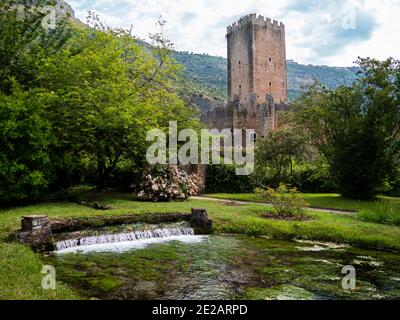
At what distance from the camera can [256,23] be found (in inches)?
2210

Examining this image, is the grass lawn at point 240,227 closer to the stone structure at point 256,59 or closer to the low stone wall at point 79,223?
the low stone wall at point 79,223

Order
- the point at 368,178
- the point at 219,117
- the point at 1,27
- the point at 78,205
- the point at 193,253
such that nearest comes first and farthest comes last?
the point at 193,253 → the point at 78,205 → the point at 1,27 → the point at 368,178 → the point at 219,117

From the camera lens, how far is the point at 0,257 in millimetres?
7883

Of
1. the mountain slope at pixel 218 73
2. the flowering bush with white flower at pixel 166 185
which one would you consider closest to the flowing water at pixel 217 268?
the flowering bush with white flower at pixel 166 185

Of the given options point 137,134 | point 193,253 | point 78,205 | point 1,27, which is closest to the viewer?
point 193,253

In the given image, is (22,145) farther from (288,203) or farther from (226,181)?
(226,181)

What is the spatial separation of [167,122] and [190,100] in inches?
169

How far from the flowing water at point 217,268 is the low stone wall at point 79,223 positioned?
635 millimetres

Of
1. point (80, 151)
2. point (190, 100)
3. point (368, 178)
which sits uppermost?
point (190, 100)

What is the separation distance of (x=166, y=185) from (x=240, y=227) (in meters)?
6.33

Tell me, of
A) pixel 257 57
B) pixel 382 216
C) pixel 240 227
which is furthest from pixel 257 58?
pixel 240 227

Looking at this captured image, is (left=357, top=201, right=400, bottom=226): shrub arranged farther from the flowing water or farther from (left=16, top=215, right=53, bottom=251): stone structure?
(left=16, top=215, right=53, bottom=251): stone structure
